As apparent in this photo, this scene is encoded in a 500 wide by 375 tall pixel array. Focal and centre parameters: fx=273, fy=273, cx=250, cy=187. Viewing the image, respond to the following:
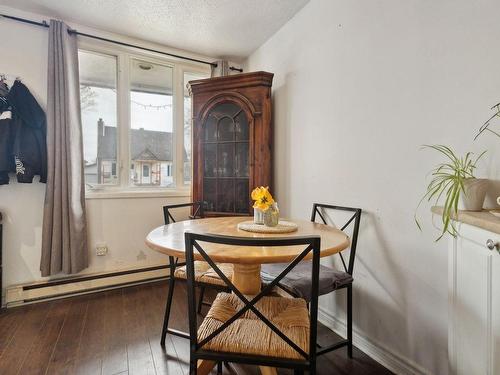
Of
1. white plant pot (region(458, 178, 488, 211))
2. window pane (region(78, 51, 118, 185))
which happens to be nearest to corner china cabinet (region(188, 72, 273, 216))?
window pane (region(78, 51, 118, 185))

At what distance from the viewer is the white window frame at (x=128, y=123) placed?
264 centimetres

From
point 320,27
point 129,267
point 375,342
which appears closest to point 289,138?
point 320,27

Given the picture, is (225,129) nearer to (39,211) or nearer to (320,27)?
(320,27)

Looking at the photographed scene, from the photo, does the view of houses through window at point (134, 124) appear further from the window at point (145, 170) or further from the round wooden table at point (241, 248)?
the round wooden table at point (241, 248)

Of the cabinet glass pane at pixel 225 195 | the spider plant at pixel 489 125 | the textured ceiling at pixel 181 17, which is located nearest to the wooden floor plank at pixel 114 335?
the cabinet glass pane at pixel 225 195

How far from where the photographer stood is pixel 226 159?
8.79ft

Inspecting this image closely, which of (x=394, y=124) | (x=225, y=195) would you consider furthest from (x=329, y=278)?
(x=225, y=195)

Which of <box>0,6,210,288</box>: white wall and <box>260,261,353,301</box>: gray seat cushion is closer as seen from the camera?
<box>260,261,353,301</box>: gray seat cushion

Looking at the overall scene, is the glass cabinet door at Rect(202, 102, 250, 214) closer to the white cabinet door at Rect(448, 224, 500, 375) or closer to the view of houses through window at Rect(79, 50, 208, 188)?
the view of houses through window at Rect(79, 50, 208, 188)

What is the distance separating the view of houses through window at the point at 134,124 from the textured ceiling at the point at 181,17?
1.08 feet

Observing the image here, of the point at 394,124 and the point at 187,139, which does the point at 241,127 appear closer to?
the point at 187,139

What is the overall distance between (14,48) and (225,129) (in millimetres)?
1849

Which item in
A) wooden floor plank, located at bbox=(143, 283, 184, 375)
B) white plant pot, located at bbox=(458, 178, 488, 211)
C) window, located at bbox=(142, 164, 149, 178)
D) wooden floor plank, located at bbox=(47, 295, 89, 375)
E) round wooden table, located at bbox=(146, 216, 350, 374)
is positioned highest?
window, located at bbox=(142, 164, 149, 178)

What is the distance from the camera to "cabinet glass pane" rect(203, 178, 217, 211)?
8.87 ft
